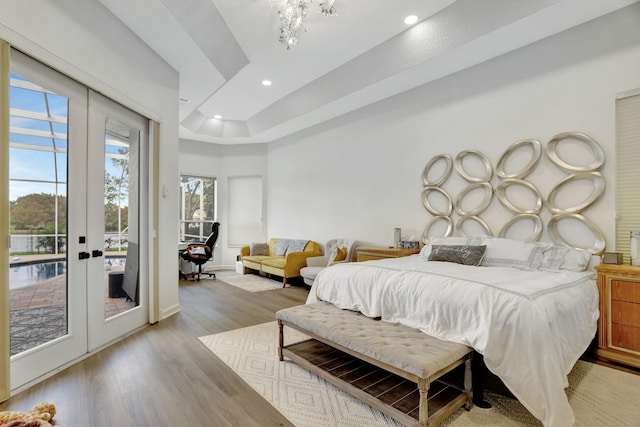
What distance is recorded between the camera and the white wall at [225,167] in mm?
8156

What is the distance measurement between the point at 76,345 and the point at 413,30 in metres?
4.82

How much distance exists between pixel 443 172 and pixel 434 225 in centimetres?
75

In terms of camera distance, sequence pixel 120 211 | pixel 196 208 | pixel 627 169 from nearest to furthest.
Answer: pixel 627 169, pixel 120 211, pixel 196 208

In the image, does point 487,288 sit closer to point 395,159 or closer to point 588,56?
point 588,56

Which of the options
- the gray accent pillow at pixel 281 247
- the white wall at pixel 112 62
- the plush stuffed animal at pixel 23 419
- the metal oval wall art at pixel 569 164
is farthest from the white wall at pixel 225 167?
the plush stuffed animal at pixel 23 419

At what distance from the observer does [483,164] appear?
13.5 ft

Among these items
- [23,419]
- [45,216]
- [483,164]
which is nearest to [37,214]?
[45,216]

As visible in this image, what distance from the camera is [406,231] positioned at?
501 centimetres

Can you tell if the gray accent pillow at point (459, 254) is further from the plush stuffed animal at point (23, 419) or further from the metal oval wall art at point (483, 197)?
the plush stuffed animal at point (23, 419)

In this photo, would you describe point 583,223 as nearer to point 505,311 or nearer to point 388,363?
point 505,311

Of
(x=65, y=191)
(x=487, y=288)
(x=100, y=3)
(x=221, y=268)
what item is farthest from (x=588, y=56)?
(x=221, y=268)

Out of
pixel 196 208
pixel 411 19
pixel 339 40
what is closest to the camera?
pixel 411 19

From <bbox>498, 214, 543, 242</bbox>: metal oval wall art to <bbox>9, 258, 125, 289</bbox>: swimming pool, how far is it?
4.46 metres

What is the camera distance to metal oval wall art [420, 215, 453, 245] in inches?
172
